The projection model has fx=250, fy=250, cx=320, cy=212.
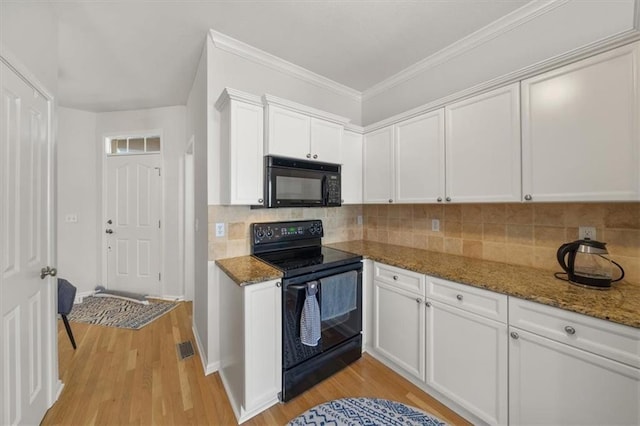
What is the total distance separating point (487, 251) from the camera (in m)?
1.97

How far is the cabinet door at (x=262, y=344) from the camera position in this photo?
1.50m

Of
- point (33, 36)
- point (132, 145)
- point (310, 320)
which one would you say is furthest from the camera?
point (132, 145)

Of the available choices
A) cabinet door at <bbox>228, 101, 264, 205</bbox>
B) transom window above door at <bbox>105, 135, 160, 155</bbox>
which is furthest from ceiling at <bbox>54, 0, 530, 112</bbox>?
transom window above door at <bbox>105, 135, 160, 155</bbox>

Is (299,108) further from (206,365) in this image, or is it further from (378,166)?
(206,365)

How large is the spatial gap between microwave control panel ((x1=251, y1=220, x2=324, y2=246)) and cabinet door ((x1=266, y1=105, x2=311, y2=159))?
635 mm

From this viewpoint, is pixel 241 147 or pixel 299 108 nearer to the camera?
pixel 241 147

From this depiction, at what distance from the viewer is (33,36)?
142 cm

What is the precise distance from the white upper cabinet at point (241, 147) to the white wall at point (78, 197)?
3010 mm

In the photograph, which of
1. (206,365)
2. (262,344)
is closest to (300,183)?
(262,344)

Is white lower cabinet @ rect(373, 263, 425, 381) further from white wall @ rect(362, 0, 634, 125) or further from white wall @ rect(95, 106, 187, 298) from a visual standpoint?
white wall @ rect(95, 106, 187, 298)

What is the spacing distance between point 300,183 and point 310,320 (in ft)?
3.47

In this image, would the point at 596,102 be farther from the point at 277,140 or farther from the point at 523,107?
the point at 277,140

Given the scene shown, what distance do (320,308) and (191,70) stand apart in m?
2.61

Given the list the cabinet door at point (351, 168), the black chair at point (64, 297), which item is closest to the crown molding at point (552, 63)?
the cabinet door at point (351, 168)
